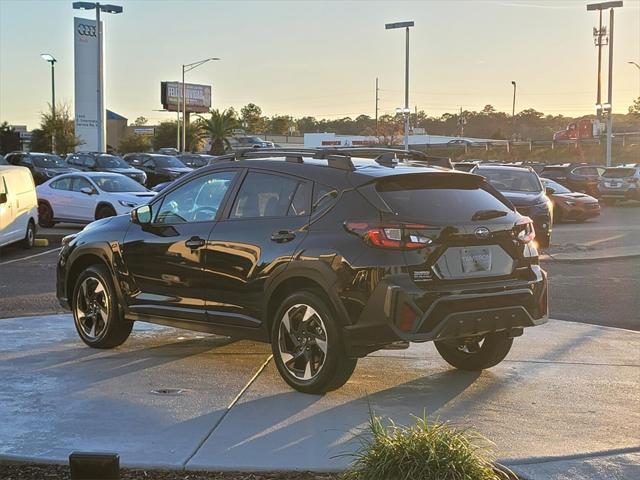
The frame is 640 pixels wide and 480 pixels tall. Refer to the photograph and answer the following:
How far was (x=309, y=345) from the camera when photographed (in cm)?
619

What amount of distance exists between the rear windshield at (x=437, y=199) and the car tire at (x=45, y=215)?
58.3ft

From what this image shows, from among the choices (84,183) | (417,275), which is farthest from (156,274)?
(84,183)

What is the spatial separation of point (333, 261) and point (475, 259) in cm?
102

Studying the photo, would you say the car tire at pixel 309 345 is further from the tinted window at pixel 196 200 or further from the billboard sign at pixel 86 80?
the billboard sign at pixel 86 80

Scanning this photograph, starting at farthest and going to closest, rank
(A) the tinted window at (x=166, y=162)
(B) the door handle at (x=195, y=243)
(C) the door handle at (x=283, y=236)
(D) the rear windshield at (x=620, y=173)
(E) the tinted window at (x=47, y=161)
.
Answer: (A) the tinted window at (x=166, y=162) → (D) the rear windshield at (x=620, y=173) → (E) the tinted window at (x=47, y=161) → (B) the door handle at (x=195, y=243) → (C) the door handle at (x=283, y=236)

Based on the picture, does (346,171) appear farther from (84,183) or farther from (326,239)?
(84,183)

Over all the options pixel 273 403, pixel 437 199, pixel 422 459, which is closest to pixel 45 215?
pixel 273 403

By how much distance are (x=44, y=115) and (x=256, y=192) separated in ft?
174

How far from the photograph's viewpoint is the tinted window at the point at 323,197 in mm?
6148

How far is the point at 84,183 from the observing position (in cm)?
2167

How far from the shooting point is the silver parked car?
34.7 m

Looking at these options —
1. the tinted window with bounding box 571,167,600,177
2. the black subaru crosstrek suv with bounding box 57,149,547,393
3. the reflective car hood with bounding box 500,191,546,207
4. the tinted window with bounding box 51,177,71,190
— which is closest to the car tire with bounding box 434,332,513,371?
the black subaru crosstrek suv with bounding box 57,149,547,393

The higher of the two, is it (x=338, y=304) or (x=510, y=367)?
(x=338, y=304)

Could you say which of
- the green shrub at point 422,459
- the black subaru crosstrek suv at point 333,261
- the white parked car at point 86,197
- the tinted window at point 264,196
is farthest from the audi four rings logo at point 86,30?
the green shrub at point 422,459
